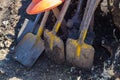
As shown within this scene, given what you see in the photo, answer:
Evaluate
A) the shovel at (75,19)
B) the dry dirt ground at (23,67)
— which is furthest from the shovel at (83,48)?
the shovel at (75,19)

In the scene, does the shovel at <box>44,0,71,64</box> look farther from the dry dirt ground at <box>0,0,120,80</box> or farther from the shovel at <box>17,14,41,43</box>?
the shovel at <box>17,14,41,43</box>

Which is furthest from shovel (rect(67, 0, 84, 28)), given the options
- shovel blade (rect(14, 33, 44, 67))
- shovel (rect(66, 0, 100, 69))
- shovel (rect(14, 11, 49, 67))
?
shovel blade (rect(14, 33, 44, 67))

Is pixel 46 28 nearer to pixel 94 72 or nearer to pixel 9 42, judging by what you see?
pixel 9 42

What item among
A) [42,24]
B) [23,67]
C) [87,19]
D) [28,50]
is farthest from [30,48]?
[87,19]

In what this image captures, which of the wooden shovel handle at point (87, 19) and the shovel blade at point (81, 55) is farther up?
the wooden shovel handle at point (87, 19)

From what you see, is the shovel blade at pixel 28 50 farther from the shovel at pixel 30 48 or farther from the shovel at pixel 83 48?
the shovel at pixel 83 48

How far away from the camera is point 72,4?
4.96 meters

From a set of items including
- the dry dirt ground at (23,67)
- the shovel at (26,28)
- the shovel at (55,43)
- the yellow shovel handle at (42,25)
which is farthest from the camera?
the shovel at (26,28)

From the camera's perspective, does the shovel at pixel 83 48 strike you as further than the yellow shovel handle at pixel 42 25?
No

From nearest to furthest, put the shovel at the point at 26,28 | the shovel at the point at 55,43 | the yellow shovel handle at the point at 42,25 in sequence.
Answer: the shovel at the point at 55,43
the yellow shovel handle at the point at 42,25
the shovel at the point at 26,28

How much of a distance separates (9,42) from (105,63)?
1.46 metres

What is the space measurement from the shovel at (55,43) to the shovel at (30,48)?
0.13 m

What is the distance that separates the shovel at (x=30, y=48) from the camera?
4.64 m

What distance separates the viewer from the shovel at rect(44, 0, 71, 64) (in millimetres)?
4461
